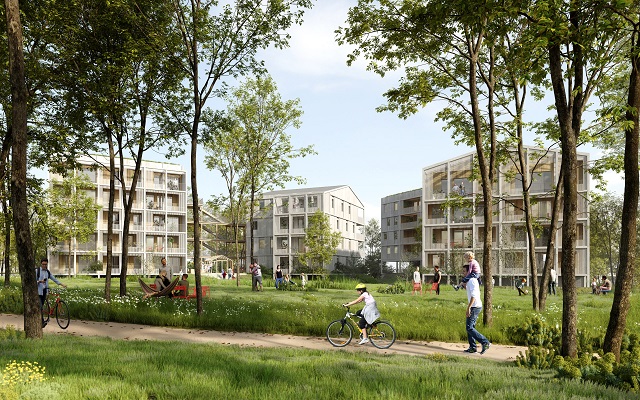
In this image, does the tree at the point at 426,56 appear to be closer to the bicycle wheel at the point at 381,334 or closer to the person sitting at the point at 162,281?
the bicycle wheel at the point at 381,334

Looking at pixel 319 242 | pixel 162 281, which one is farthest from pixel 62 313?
pixel 319 242

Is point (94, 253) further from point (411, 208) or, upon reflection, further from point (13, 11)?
point (13, 11)

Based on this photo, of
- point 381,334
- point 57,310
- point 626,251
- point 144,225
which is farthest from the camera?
point 144,225

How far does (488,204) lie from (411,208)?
63678mm

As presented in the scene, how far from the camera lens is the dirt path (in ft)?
40.1

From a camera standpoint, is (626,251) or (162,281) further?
(162,281)

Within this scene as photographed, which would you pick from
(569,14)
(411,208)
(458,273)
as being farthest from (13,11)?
(411,208)

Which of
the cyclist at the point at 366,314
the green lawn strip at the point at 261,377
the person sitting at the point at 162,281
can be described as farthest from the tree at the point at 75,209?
the green lawn strip at the point at 261,377

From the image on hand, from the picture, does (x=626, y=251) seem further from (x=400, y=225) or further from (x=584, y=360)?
(x=400, y=225)

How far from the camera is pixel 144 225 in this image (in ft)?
241

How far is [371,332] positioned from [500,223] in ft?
156

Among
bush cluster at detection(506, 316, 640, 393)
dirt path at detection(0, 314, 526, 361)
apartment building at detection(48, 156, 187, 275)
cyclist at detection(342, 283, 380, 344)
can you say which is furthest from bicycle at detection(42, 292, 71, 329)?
apartment building at detection(48, 156, 187, 275)

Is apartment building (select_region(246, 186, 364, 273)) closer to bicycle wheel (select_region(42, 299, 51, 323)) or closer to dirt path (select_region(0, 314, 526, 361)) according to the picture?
bicycle wheel (select_region(42, 299, 51, 323))

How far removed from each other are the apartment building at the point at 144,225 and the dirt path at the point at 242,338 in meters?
54.1
